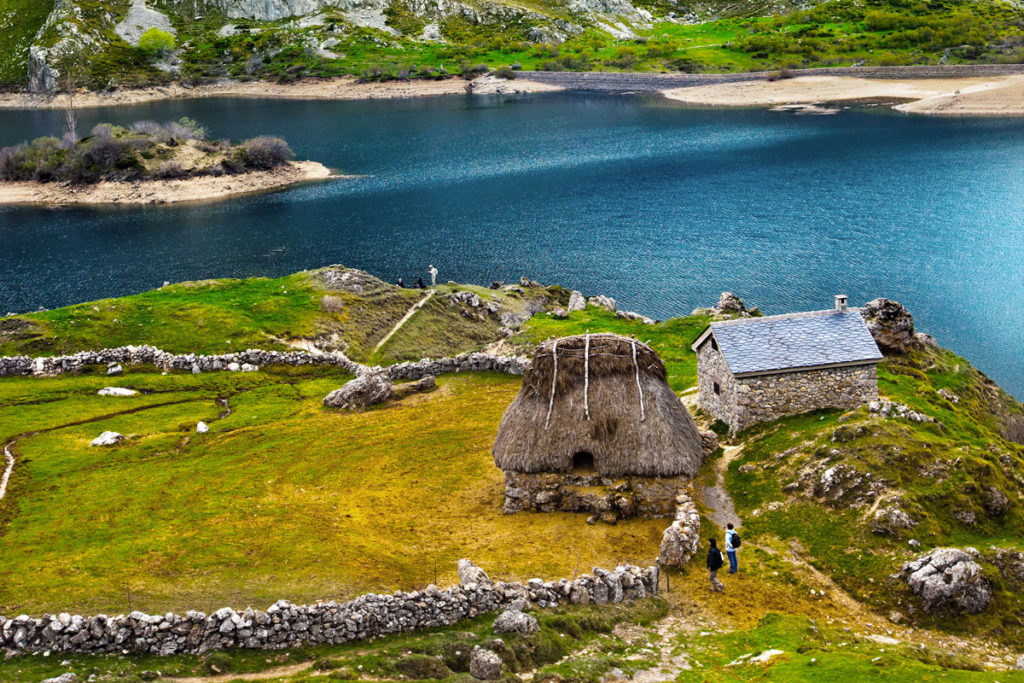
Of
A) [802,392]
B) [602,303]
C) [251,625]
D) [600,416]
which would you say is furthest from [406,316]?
[251,625]

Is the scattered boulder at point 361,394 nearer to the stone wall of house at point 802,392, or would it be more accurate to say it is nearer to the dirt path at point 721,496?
the dirt path at point 721,496

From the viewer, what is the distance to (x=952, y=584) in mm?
28906

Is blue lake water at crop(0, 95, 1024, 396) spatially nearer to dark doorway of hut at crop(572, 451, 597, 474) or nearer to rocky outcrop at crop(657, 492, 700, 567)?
dark doorway of hut at crop(572, 451, 597, 474)

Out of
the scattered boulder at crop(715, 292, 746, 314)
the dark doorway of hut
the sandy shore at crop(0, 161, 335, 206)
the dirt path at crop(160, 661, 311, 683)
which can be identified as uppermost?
the sandy shore at crop(0, 161, 335, 206)

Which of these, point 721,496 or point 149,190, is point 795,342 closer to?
point 721,496

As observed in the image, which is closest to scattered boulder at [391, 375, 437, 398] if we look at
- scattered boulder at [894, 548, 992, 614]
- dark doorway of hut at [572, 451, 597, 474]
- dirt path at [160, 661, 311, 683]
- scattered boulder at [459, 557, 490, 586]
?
dark doorway of hut at [572, 451, 597, 474]

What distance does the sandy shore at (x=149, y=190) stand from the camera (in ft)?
440

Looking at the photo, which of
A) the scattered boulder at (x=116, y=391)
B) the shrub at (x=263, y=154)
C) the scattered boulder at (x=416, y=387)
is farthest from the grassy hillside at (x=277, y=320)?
the shrub at (x=263, y=154)

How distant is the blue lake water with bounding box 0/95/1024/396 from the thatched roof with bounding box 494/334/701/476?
126ft

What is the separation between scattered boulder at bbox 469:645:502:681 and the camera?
81.2ft

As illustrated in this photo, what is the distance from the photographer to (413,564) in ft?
107

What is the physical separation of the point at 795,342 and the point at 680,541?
13138mm

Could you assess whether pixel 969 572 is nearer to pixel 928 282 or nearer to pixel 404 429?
pixel 404 429

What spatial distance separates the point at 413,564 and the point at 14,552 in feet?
49.8
